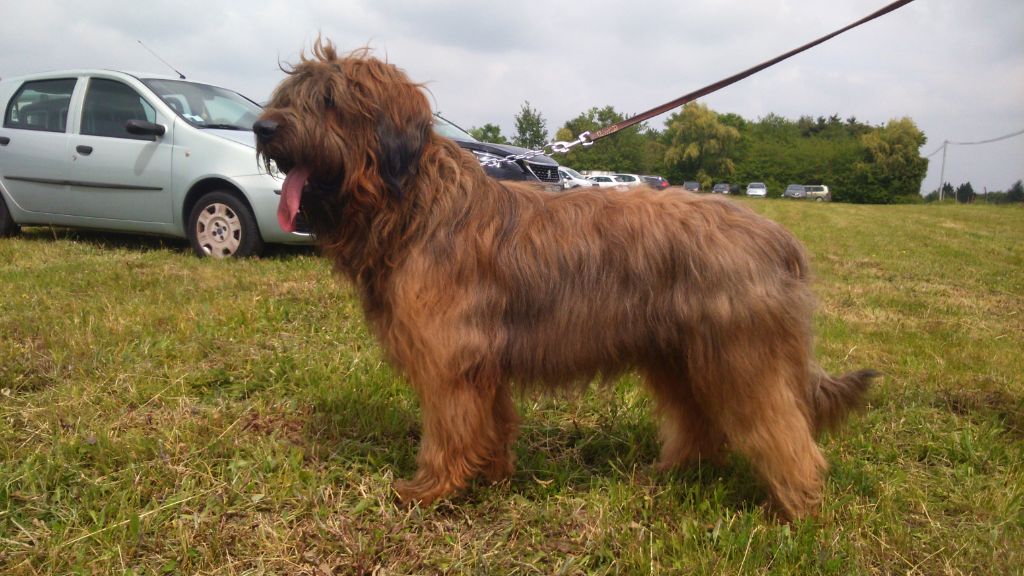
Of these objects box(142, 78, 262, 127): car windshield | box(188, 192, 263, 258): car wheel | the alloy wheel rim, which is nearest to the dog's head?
box(188, 192, 263, 258): car wheel

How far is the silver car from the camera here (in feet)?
25.4

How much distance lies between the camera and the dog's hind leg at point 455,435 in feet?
9.40

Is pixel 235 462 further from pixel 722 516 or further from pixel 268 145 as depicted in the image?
pixel 722 516

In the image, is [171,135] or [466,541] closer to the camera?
[466,541]

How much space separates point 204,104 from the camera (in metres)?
8.47

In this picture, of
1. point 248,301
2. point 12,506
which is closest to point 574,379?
point 12,506

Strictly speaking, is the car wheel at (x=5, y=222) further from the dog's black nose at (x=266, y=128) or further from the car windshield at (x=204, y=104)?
the dog's black nose at (x=266, y=128)

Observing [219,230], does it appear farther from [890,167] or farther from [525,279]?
[890,167]

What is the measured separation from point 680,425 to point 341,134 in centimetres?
210

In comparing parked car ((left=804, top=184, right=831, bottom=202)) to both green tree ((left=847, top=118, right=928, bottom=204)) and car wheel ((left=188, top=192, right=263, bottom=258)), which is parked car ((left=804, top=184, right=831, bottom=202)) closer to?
green tree ((left=847, top=118, right=928, bottom=204))

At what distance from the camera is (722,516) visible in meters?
3.04

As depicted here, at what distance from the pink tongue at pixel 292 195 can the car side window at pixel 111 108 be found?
21.3 feet

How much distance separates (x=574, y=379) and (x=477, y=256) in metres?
0.70

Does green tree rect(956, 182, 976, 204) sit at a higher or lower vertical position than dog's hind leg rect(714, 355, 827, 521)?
higher
